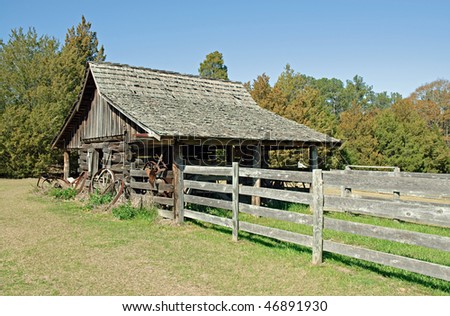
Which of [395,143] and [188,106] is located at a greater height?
[188,106]

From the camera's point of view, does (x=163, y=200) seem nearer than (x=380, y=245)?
No

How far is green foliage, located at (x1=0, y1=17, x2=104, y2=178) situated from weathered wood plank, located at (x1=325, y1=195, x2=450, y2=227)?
2618 cm

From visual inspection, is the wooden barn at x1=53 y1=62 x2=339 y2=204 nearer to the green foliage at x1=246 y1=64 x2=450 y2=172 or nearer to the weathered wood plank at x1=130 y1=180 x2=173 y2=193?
the weathered wood plank at x1=130 y1=180 x2=173 y2=193

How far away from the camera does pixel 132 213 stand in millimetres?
11008

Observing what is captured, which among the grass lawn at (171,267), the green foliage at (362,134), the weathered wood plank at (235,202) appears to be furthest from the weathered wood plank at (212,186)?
the green foliage at (362,134)

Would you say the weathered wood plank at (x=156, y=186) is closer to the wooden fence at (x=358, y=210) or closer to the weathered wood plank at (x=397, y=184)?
the wooden fence at (x=358, y=210)

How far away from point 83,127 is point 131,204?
6.98 m

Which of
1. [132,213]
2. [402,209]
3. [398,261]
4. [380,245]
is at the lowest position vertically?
[380,245]

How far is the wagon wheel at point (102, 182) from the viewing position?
13.3m

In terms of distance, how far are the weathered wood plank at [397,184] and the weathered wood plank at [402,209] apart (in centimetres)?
19

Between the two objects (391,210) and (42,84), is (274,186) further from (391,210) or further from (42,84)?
(42,84)

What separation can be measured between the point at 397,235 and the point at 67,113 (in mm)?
29041

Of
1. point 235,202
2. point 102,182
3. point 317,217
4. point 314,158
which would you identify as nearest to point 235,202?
point 235,202

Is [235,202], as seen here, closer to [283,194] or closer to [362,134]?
[283,194]
